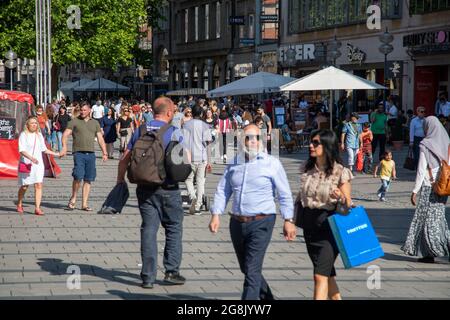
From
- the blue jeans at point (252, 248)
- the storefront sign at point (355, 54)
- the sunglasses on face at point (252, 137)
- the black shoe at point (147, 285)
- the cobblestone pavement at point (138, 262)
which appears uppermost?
the storefront sign at point (355, 54)

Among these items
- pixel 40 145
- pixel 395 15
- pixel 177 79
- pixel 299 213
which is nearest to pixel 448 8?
pixel 395 15

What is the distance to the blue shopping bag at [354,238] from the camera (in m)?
7.98

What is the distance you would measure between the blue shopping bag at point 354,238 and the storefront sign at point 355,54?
3643cm

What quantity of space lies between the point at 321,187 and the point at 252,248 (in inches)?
28.9

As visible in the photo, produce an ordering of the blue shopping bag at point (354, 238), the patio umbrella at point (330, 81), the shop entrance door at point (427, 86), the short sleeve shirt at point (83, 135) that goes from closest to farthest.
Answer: the blue shopping bag at point (354, 238) → the short sleeve shirt at point (83, 135) → the patio umbrella at point (330, 81) → the shop entrance door at point (427, 86)

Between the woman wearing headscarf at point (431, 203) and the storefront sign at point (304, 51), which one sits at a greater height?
the storefront sign at point (304, 51)

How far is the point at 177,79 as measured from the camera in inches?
3081

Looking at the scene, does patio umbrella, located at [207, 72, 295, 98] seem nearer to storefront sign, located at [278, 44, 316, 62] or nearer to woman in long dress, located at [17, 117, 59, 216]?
storefront sign, located at [278, 44, 316, 62]

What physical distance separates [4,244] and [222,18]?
54.7 meters

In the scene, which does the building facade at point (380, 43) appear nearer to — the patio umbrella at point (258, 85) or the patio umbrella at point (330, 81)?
the patio umbrella at point (258, 85)

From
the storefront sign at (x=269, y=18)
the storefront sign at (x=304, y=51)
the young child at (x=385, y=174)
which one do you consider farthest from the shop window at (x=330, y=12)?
the young child at (x=385, y=174)

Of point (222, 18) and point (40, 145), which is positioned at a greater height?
point (222, 18)
